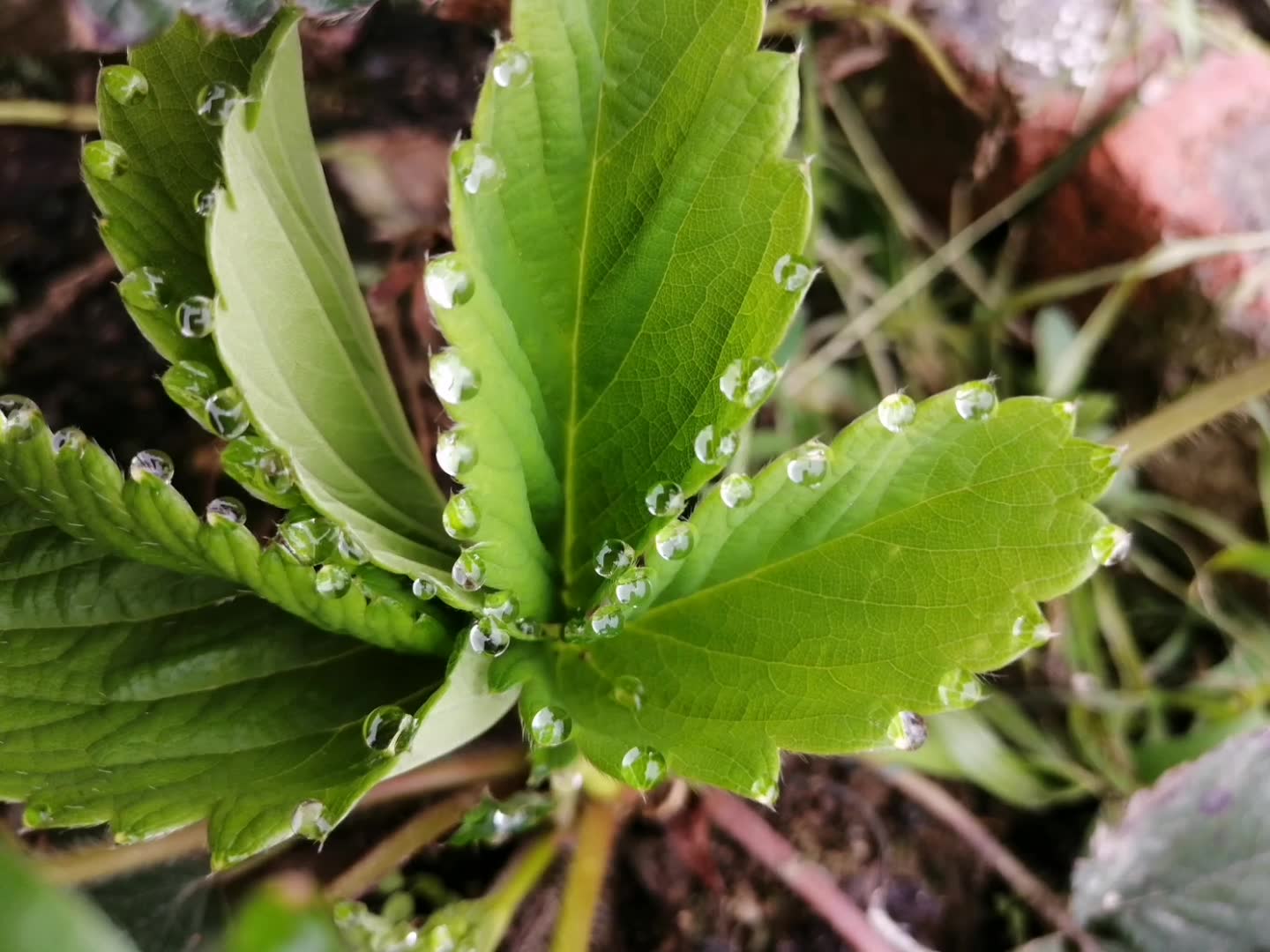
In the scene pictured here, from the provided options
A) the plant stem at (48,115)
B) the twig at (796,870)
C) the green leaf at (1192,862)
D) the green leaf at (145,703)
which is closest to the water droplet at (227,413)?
the green leaf at (145,703)

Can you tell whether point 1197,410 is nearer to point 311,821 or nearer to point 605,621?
point 605,621

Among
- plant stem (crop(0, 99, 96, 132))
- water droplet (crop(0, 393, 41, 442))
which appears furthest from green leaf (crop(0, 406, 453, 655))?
plant stem (crop(0, 99, 96, 132))

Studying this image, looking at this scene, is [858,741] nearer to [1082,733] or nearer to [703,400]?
[703,400]

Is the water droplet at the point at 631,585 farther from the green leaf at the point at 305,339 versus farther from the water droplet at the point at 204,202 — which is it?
the water droplet at the point at 204,202

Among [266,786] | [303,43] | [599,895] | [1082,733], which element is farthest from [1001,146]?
[266,786]

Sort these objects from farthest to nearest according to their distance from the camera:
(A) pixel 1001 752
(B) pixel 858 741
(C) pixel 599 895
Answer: (A) pixel 1001 752 < (C) pixel 599 895 < (B) pixel 858 741

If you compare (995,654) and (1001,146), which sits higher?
(995,654)
